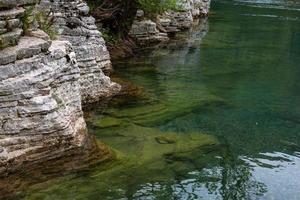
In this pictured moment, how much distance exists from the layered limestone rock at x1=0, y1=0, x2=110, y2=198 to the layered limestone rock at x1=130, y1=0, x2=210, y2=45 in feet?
42.9

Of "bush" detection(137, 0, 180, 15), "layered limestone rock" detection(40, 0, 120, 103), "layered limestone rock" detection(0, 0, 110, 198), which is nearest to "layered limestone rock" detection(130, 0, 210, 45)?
"bush" detection(137, 0, 180, 15)

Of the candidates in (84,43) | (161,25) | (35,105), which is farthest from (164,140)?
(161,25)

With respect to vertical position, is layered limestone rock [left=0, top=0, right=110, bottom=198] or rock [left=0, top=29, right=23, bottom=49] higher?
rock [left=0, top=29, right=23, bottom=49]

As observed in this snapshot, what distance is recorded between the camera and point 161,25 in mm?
26469

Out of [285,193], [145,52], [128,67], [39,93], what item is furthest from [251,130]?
[145,52]

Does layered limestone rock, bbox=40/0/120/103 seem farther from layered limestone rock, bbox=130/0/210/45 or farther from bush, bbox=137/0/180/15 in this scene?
layered limestone rock, bbox=130/0/210/45

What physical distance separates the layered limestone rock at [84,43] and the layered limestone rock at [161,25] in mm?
7906

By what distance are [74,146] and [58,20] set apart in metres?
5.52

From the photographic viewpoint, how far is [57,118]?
9.96m

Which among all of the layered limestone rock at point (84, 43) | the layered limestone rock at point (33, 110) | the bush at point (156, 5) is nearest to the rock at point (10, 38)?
the layered limestone rock at point (33, 110)

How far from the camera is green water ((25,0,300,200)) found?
9891 millimetres

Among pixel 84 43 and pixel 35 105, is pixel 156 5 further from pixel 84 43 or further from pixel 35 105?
pixel 35 105

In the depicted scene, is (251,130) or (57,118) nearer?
(57,118)

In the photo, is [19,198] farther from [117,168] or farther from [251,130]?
[251,130]
